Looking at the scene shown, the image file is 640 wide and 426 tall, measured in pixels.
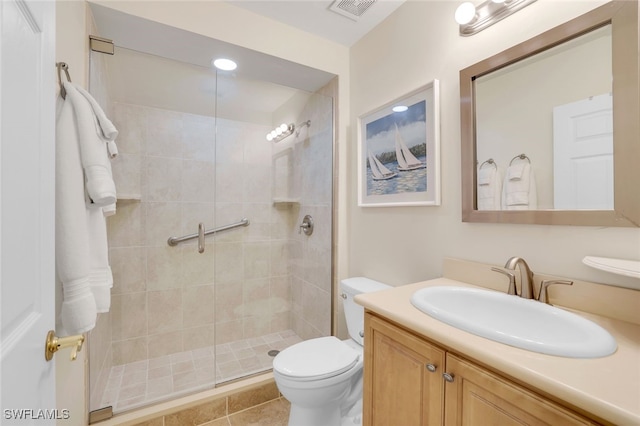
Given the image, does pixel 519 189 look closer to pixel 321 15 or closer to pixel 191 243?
pixel 321 15

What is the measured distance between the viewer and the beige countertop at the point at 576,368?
1.63 ft

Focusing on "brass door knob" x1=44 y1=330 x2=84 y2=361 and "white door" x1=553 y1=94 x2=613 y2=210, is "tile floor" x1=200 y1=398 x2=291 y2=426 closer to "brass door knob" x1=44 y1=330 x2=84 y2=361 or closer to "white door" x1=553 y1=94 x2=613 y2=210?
"brass door knob" x1=44 y1=330 x2=84 y2=361

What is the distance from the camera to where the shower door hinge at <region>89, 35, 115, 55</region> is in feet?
4.59

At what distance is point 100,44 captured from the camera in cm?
142

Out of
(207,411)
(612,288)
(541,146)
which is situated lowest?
(207,411)

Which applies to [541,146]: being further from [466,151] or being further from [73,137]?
[73,137]

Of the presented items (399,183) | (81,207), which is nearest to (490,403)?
(399,183)

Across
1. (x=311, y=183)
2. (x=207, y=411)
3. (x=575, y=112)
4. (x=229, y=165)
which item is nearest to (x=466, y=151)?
(x=575, y=112)

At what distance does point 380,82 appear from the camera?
179cm

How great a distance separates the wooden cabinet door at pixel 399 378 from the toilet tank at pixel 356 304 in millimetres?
530

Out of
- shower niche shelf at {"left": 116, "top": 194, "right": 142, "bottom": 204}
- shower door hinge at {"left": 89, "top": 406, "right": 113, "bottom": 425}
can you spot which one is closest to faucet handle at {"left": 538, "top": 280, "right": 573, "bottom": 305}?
shower door hinge at {"left": 89, "top": 406, "right": 113, "bottom": 425}

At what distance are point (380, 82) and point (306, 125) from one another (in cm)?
76

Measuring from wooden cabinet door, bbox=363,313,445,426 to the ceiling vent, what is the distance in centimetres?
172

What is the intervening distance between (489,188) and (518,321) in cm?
54
